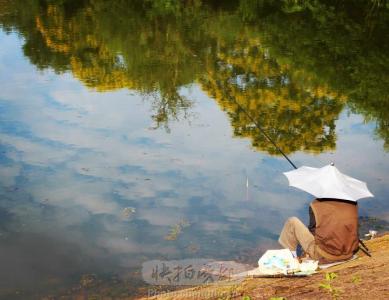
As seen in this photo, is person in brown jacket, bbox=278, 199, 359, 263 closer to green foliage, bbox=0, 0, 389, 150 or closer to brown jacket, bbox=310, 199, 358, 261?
brown jacket, bbox=310, 199, 358, 261

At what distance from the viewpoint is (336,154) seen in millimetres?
11289

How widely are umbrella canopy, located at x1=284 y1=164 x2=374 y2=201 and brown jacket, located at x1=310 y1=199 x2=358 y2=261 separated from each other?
132 millimetres

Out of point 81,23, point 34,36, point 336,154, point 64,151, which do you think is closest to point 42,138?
point 64,151

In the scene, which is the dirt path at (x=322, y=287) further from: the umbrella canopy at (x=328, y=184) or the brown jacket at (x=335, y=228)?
the umbrella canopy at (x=328, y=184)

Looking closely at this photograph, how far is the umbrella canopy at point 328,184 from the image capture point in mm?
6211

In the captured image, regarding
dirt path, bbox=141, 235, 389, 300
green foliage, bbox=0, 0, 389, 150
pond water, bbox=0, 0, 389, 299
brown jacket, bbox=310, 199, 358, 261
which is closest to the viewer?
dirt path, bbox=141, 235, 389, 300

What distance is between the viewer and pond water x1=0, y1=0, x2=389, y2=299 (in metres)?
7.85

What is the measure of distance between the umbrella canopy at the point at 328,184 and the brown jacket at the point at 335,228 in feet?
0.43

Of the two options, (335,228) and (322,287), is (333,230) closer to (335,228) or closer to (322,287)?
(335,228)

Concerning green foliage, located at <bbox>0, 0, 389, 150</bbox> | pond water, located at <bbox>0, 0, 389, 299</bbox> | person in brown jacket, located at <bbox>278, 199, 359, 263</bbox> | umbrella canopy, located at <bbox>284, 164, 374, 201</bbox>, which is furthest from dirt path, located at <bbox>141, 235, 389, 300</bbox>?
green foliage, located at <bbox>0, 0, 389, 150</bbox>

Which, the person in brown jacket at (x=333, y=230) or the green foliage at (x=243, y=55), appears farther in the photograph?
the green foliage at (x=243, y=55)

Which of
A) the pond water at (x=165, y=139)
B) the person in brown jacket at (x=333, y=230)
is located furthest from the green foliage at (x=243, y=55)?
the person in brown jacket at (x=333, y=230)

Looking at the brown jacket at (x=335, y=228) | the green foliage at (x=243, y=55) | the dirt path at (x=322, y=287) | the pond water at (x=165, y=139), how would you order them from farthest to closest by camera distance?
the green foliage at (x=243, y=55) → the pond water at (x=165, y=139) → the brown jacket at (x=335, y=228) → the dirt path at (x=322, y=287)

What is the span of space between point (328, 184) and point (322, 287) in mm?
1332
